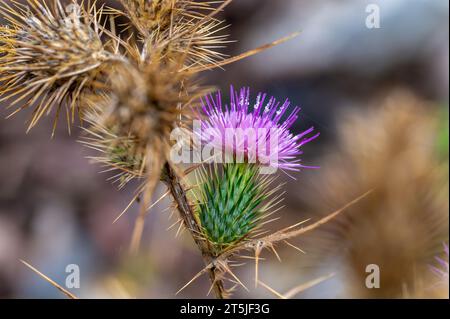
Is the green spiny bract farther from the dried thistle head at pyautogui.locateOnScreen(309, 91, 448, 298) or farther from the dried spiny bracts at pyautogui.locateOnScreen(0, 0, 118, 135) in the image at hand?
the dried thistle head at pyautogui.locateOnScreen(309, 91, 448, 298)

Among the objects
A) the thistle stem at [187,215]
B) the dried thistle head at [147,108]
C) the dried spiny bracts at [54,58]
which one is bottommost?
the thistle stem at [187,215]

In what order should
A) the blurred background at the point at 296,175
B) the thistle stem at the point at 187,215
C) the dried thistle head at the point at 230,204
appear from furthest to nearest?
the blurred background at the point at 296,175
the dried thistle head at the point at 230,204
the thistle stem at the point at 187,215

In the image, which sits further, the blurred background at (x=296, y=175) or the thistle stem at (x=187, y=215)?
the blurred background at (x=296, y=175)

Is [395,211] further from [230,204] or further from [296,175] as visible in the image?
[296,175]

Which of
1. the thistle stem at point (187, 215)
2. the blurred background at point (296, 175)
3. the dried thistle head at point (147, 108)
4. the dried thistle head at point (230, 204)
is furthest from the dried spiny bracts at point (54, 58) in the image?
the blurred background at point (296, 175)

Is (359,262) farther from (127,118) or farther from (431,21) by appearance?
(431,21)

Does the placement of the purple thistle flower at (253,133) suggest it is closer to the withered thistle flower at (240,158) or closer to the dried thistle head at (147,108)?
the withered thistle flower at (240,158)
